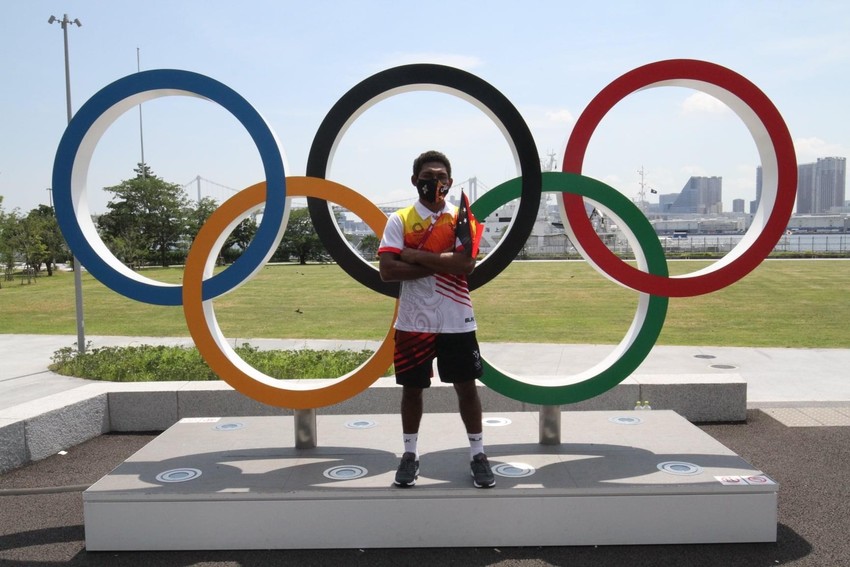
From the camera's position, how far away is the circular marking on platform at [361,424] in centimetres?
509

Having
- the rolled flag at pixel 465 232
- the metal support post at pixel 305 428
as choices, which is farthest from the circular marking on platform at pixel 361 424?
the rolled flag at pixel 465 232

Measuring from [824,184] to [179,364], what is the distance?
17238cm

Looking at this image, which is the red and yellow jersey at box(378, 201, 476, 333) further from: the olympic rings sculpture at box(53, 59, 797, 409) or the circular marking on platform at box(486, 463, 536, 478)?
the circular marking on platform at box(486, 463, 536, 478)

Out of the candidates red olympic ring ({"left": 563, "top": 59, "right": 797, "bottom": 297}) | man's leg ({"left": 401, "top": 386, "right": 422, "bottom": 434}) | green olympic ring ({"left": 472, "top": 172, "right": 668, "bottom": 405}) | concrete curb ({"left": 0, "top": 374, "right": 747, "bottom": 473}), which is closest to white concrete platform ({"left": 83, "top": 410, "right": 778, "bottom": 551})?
man's leg ({"left": 401, "top": 386, "right": 422, "bottom": 434})

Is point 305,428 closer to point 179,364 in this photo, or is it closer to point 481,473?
point 481,473

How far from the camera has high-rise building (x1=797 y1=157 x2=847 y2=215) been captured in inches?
5930

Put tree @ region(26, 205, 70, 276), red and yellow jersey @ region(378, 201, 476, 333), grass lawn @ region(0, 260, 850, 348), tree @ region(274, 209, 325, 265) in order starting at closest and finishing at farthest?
red and yellow jersey @ region(378, 201, 476, 333), grass lawn @ region(0, 260, 850, 348), tree @ region(26, 205, 70, 276), tree @ region(274, 209, 325, 265)

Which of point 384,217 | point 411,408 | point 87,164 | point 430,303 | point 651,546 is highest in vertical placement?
→ point 87,164

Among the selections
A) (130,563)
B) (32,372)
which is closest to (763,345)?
(130,563)

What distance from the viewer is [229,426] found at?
513 centimetres

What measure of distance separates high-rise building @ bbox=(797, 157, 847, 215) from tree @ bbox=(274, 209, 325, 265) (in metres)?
134

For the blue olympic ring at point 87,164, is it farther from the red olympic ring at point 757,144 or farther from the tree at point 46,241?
the tree at point 46,241

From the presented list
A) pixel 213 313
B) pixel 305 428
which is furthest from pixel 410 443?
pixel 213 313

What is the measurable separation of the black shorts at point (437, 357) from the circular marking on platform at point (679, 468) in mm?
1274
